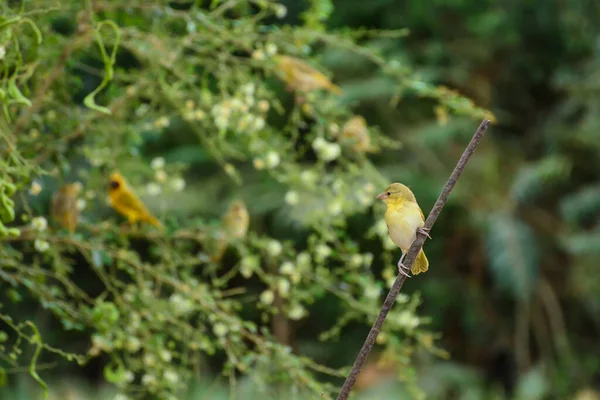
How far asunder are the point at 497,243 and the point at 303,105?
273 cm

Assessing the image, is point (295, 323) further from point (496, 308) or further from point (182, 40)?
point (182, 40)

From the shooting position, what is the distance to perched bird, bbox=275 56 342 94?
135 centimetres

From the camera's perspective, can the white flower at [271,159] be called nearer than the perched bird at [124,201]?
Yes

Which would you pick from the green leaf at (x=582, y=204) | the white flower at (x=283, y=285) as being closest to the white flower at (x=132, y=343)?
the white flower at (x=283, y=285)

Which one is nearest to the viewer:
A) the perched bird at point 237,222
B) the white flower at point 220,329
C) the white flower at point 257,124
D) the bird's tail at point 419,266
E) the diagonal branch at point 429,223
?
the diagonal branch at point 429,223

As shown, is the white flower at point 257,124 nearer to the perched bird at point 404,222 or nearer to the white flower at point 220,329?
the white flower at point 220,329

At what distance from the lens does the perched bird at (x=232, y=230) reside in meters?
1.38

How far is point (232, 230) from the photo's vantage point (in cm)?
148

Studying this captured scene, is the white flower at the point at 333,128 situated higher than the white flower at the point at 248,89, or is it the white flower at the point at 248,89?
the white flower at the point at 333,128

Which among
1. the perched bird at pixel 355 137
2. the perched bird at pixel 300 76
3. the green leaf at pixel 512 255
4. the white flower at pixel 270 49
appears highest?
the green leaf at pixel 512 255

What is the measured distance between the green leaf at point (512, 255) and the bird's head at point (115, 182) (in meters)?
2.68

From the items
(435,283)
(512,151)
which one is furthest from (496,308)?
(512,151)

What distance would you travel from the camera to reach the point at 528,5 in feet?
13.9

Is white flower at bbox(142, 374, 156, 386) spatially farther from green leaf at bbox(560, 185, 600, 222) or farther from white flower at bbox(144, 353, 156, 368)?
green leaf at bbox(560, 185, 600, 222)
